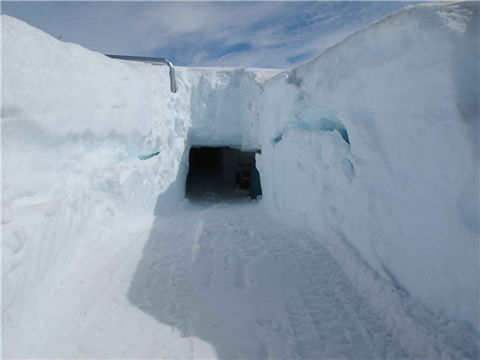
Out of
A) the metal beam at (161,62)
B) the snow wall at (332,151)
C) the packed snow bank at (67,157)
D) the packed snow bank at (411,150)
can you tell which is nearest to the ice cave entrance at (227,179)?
the packed snow bank at (67,157)

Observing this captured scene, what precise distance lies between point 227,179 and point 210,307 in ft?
24.5

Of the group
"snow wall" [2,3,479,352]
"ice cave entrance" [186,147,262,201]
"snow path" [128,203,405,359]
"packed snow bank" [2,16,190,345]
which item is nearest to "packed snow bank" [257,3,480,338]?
"snow wall" [2,3,479,352]

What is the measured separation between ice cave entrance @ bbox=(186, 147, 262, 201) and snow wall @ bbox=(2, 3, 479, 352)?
10.9 feet

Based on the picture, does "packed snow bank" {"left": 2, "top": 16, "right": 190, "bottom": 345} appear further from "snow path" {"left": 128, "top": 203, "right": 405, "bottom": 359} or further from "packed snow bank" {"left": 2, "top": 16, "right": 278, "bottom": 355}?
"snow path" {"left": 128, "top": 203, "right": 405, "bottom": 359}

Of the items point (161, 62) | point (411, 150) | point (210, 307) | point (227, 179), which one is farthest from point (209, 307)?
point (227, 179)

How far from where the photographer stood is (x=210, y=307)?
245cm

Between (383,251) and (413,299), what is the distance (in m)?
0.43

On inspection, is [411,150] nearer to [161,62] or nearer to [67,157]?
[67,157]

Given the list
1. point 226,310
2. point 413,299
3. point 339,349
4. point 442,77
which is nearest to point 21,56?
point 226,310

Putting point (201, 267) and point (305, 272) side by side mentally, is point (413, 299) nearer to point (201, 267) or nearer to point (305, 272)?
point (305, 272)

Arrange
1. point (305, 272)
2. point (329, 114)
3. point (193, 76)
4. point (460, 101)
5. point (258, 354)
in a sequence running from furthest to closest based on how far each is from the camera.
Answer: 1. point (193, 76)
2. point (329, 114)
3. point (305, 272)
4. point (258, 354)
5. point (460, 101)

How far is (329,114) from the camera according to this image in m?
3.40

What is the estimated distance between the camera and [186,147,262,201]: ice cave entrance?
26.2 ft

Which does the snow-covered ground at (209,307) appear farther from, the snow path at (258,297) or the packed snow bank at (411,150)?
the packed snow bank at (411,150)
